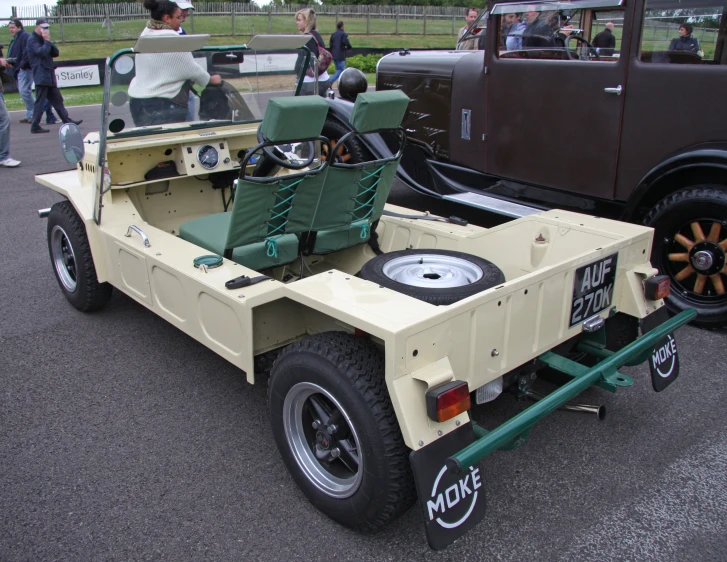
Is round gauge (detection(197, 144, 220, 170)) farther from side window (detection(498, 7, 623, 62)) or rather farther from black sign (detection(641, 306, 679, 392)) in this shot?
black sign (detection(641, 306, 679, 392))

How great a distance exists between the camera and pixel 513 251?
126 inches

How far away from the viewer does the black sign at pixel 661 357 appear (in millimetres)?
2867

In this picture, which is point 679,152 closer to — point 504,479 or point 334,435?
point 504,479

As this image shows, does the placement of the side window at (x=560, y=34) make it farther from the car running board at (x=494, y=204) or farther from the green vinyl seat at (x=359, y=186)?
the green vinyl seat at (x=359, y=186)

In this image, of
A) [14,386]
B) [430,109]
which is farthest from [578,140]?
[14,386]

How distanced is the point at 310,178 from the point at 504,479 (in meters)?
1.56

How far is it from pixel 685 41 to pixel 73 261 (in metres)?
4.14

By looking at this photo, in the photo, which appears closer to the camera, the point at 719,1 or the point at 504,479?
the point at 504,479

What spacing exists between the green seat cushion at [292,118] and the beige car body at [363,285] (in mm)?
614

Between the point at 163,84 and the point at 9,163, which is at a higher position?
the point at 163,84

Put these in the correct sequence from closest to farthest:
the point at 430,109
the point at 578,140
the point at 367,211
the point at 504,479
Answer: the point at 504,479, the point at 367,211, the point at 578,140, the point at 430,109

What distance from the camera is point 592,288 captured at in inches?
105

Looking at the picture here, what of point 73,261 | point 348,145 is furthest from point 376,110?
point 348,145

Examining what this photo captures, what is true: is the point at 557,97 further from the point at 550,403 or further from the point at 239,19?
the point at 239,19
